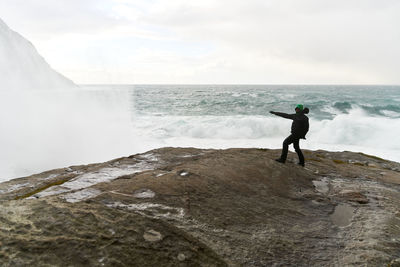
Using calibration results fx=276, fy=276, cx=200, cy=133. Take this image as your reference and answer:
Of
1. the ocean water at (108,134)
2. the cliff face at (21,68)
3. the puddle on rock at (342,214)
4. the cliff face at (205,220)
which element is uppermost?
the cliff face at (21,68)

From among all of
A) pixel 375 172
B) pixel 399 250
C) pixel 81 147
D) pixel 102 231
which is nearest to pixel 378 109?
pixel 375 172

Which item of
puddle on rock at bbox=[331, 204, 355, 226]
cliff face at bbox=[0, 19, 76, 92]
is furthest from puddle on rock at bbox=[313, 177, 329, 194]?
cliff face at bbox=[0, 19, 76, 92]

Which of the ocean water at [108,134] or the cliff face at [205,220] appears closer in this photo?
the cliff face at [205,220]

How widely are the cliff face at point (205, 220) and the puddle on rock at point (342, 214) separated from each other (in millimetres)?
16

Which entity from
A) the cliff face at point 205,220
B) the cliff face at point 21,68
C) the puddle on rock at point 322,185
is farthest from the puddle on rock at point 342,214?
the cliff face at point 21,68

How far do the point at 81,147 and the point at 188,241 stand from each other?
13356 mm

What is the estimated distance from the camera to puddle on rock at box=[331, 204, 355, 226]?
4.24 m

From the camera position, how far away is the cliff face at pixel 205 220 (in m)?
2.63

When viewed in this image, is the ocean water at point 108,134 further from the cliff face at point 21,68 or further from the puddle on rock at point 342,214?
the puddle on rock at point 342,214

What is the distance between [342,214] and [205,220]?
2.43 m

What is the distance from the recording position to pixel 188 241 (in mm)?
3049

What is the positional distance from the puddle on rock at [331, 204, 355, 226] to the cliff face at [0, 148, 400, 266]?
2 centimetres

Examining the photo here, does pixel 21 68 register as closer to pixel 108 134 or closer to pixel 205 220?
pixel 108 134

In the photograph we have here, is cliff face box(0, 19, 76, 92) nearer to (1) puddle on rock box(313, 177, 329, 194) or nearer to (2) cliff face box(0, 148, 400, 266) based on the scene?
(2) cliff face box(0, 148, 400, 266)
